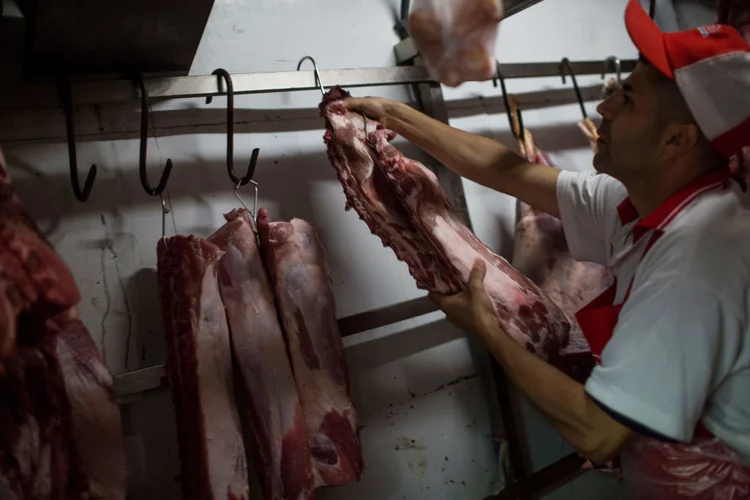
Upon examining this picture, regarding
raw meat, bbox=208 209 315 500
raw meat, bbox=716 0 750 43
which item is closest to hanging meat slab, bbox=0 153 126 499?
raw meat, bbox=208 209 315 500

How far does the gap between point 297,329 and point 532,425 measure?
1.00 meters

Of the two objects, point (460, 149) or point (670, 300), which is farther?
point (460, 149)

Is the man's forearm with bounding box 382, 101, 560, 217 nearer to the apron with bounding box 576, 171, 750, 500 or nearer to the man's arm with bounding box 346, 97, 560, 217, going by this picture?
the man's arm with bounding box 346, 97, 560, 217

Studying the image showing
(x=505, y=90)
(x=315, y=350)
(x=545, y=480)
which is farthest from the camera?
(x=505, y=90)

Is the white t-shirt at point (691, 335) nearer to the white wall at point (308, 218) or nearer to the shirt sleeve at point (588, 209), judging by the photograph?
the shirt sleeve at point (588, 209)

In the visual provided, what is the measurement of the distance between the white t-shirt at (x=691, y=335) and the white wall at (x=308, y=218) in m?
0.76

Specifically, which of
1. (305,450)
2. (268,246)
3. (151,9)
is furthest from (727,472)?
(151,9)

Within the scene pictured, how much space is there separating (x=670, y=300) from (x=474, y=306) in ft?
Answer: 1.34

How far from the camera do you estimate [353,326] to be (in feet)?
4.70

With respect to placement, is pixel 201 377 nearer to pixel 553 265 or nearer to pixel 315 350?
pixel 315 350

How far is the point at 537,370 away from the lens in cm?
111

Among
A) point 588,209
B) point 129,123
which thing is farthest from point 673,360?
point 129,123

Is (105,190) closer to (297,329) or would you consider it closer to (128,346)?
(128,346)

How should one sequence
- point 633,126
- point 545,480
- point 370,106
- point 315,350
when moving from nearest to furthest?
point 633,126
point 315,350
point 370,106
point 545,480
